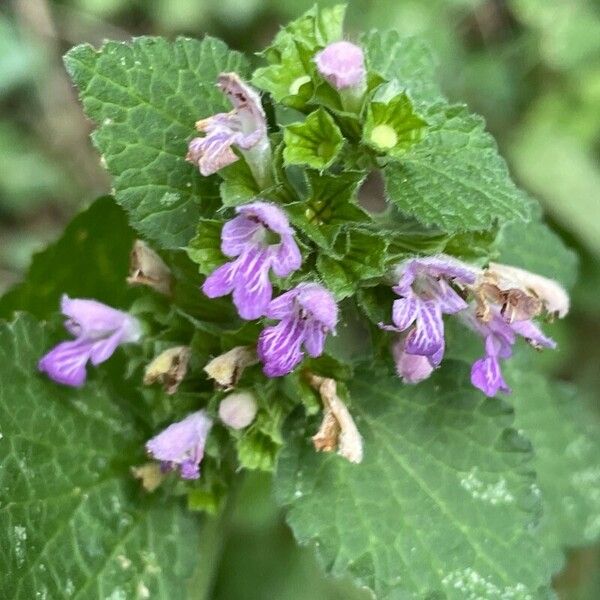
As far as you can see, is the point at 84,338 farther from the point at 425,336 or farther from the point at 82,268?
the point at 425,336

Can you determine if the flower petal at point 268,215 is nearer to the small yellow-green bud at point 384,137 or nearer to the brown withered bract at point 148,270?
the small yellow-green bud at point 384,137

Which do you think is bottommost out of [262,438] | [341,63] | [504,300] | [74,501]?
[74,501]

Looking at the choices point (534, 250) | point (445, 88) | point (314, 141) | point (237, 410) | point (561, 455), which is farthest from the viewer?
point (445, 88)

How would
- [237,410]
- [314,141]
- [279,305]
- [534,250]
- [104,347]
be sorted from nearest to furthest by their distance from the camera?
1. [279,305]
2. [314,141]
3. [237,410]
4. [104,347]
5. [534,250]

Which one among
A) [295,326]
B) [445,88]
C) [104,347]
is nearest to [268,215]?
[295,326]

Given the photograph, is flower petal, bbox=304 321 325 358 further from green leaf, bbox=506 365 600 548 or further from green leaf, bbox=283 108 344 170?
green leaf, bbox=506 365 600 548

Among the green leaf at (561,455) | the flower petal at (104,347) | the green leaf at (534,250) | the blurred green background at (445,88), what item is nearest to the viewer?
the flower petal at (104,347)

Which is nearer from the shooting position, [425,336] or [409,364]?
[425,336]

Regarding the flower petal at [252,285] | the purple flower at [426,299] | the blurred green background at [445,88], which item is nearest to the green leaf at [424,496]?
the purple flower at [426,299]
